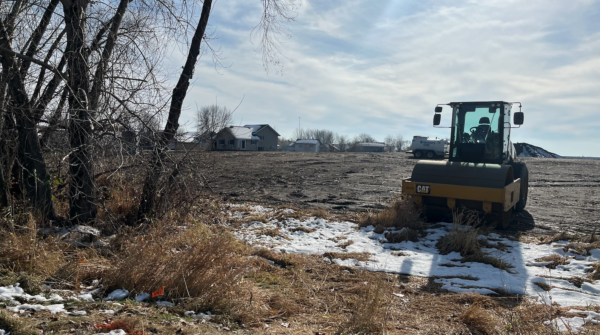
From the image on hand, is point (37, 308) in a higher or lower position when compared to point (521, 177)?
lower

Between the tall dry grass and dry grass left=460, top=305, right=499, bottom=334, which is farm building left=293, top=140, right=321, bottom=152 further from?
dry grass left=460, top=305, right=499, bottom=334

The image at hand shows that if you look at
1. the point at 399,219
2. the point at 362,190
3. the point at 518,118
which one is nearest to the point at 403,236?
the point at 399,219

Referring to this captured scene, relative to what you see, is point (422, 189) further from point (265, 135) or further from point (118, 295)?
point (265, 135)

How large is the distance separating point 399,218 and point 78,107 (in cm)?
665

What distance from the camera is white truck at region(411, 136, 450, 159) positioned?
34219 mm

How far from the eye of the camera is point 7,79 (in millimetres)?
5652

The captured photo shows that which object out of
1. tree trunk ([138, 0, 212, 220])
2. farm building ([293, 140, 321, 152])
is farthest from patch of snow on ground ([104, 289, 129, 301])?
farm building ([293, 140, 321, 152])

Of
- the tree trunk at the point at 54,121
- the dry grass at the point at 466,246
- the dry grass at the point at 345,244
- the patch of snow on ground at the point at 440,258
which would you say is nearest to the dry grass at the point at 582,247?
the patch of snow on ground at the point at 440,258

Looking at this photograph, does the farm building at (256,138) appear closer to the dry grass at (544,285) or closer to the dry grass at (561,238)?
the dry grass at (561,238)

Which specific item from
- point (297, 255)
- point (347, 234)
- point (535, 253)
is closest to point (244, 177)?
point (347, 234)

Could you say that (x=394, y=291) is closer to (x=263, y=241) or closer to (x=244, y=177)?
(x=263, y=241)

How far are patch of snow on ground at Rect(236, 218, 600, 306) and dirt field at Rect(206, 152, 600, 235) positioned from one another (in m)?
1.95

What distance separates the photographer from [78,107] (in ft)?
19.8

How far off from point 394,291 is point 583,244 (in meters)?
4.61
